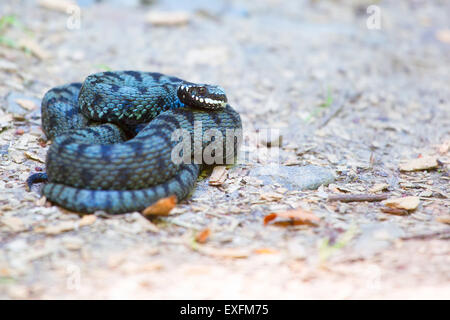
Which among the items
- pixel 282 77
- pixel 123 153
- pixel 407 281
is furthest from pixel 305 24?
pixel 407 281

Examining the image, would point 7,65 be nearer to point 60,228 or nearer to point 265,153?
point 265,153

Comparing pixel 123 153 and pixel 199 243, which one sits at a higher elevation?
pixel 123 153

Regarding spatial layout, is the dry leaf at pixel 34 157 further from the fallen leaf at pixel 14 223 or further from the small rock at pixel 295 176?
the small rock at pixel 295 176

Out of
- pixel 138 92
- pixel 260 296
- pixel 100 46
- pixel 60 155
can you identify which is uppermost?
pixel 100 46

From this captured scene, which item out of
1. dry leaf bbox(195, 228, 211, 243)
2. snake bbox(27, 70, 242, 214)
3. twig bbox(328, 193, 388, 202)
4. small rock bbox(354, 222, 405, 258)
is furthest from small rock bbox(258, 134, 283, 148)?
dry leaf bbox(195, 228, 211, 243)

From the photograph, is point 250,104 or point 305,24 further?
point 305,24

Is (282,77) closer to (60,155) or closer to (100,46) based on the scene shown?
(100,46)

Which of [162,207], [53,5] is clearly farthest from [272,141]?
[53,5]

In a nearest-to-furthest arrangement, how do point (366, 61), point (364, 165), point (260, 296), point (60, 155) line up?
point (260, 296) < point (60, 155) < point (364, 165) < point (366, 61)
